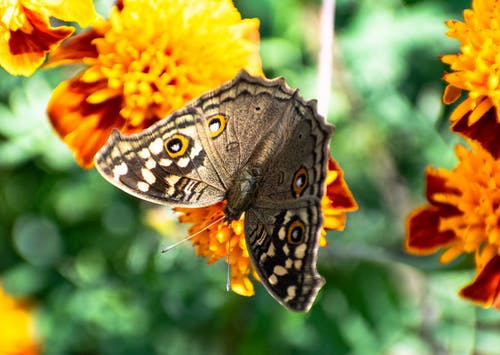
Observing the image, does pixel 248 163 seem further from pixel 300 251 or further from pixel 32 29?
pixel 32 29

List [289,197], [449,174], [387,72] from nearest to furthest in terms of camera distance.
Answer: [289,197] < [449,174] < [387,72]

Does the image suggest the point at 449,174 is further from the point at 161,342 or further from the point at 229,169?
the point at 161,342

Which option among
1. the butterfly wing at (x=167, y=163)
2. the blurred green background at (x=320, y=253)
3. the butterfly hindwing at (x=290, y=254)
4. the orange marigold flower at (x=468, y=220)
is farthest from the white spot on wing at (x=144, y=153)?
the blurred green background at (x=320, y=253)

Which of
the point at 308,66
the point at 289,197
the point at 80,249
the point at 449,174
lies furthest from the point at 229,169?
the point at 80,249

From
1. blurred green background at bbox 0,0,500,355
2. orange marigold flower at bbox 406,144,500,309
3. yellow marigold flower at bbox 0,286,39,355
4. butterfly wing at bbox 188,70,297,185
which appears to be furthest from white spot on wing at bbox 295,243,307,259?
yellow marigold flower at bbox 0,286,39,355

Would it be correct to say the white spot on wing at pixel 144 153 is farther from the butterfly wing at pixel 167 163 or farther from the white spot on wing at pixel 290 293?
the white spot on wing at pixel 290 293

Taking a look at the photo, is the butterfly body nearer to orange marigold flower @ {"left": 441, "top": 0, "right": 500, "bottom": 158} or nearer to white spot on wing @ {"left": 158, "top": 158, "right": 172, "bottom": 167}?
white spot on wing @ {"left": 158, "top": 158, "right": 172, "bottom": 167}
